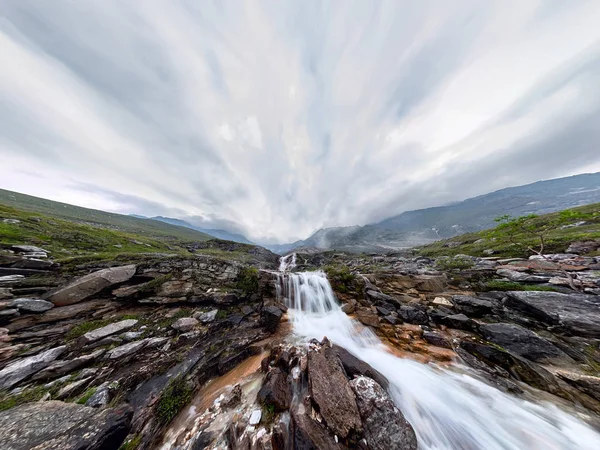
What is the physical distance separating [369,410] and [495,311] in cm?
1016

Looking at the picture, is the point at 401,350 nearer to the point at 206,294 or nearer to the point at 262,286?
the point at 262,286

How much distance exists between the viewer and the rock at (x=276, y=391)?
5836mm

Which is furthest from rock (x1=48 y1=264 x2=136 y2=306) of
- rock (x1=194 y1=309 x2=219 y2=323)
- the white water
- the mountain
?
the mountain

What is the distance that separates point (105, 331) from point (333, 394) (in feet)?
32.5

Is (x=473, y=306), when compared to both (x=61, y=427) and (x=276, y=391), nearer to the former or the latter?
(x=276, y=391)

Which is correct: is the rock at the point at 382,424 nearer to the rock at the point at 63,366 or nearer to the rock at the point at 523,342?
the rock at the point at 523,342

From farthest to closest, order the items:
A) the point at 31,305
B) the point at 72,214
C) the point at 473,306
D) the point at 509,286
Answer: the point at 72,214 < the point at 509,286 < the point at 473,306 < the point at 31,305

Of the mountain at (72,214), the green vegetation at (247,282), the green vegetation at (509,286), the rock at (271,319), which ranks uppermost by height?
the mountain at (72,214)

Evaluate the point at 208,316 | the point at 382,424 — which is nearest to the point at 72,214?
the point at 208,316

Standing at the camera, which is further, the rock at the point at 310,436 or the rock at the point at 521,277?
the rock at the point at 521,277

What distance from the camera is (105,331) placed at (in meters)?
8.09

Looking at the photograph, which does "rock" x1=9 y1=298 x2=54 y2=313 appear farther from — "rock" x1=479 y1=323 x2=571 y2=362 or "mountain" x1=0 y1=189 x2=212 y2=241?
"mountain" x1=0 y1=189 x2=212 y2=241

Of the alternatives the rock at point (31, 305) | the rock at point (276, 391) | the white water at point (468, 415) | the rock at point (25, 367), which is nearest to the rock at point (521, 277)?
the white water at point (468, 415)

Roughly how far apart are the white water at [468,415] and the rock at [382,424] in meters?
1.06
